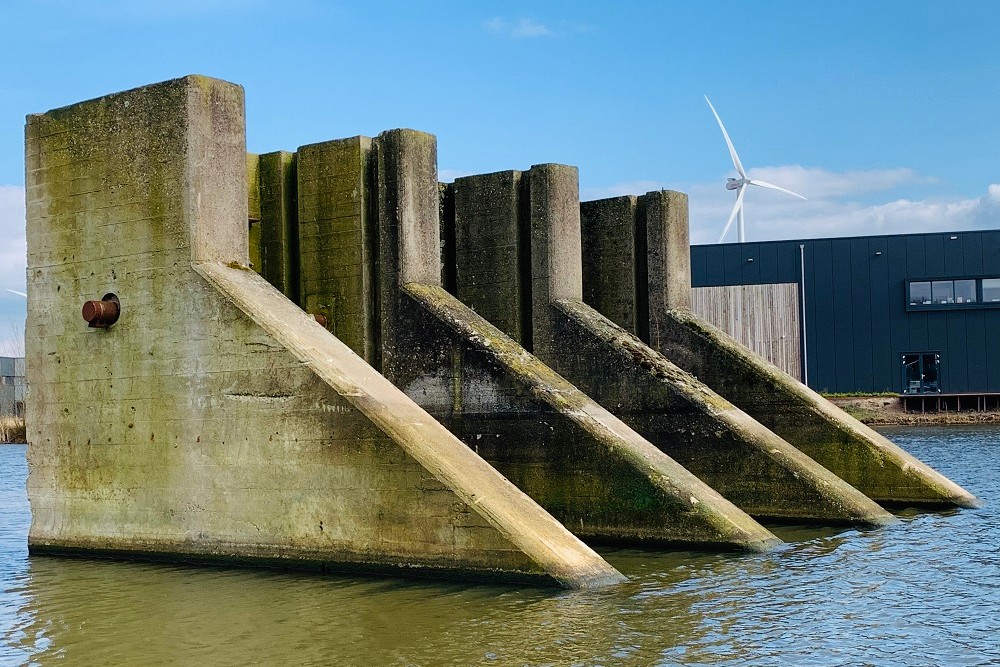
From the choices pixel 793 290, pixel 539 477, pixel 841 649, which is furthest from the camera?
pixel 793 290

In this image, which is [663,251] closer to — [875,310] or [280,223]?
[280,223]

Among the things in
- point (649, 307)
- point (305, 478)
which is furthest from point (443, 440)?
point (649, 307)

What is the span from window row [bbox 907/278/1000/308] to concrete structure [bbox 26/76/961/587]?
29145 mm

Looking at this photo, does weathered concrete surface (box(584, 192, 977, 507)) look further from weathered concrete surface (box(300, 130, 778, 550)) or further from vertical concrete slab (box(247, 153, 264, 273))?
vertical concrete slab (box(247, 153, 264, 273))

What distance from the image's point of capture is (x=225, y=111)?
47.9 ft

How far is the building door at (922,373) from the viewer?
153ft

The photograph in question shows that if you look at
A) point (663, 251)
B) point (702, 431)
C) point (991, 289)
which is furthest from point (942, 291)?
point (702, 431)

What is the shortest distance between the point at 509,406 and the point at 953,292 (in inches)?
1369

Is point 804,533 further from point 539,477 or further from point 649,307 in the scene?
point 649,307

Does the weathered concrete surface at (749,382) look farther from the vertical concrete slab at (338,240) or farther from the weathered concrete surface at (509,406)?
the vertical concrete slab at (338,240)

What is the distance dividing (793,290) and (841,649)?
3815 cm

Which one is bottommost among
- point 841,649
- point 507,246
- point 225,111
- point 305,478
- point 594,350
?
point 841,649

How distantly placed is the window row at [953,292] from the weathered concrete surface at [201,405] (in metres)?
36.8

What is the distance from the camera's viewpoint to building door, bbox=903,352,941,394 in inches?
1836
